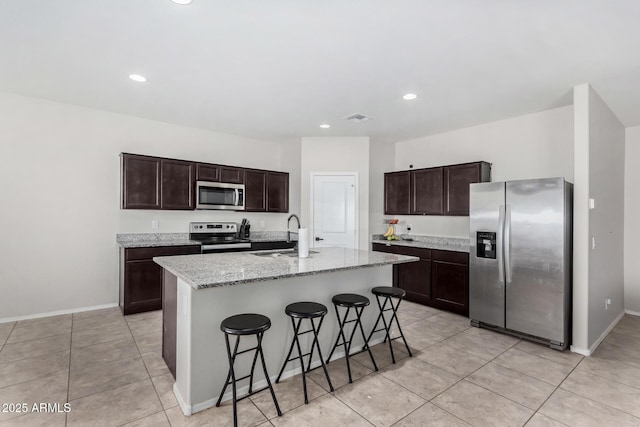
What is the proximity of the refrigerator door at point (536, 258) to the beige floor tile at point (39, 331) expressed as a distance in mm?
4859

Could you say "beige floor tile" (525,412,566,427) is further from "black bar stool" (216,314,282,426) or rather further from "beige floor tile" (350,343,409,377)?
"black bar stool" (216,314,282,426)

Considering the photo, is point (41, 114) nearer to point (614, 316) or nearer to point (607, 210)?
point (607, 210)

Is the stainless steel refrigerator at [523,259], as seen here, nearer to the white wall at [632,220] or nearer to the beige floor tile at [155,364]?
A: the white wall at [632,220]

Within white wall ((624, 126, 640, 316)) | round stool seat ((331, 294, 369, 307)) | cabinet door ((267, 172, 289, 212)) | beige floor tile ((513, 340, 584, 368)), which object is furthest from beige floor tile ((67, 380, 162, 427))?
white wall ((624, 126, 640, 316))

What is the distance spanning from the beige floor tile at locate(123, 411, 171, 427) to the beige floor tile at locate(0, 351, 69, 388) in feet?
3.72

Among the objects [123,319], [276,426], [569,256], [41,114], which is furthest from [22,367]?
[569,256]

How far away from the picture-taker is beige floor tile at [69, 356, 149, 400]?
7.99 feet

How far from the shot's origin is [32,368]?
2730 mm

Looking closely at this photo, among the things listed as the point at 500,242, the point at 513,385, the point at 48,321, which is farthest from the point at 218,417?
the point at 500,242

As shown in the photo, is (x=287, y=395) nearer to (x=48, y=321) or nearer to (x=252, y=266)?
(x=252, y=266)

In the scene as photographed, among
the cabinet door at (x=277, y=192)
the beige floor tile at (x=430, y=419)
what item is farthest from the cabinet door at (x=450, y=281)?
the cabinet door at (x=277, y=192)

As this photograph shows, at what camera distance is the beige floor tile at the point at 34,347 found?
2965 millimetres

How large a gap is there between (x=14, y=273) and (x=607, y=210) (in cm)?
705

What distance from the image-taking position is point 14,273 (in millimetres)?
3900
